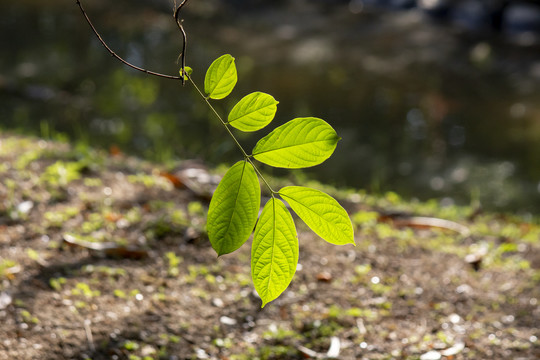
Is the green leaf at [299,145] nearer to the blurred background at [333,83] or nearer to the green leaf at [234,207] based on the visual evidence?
the green leaf at [234,207]

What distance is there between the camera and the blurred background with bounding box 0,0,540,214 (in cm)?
454

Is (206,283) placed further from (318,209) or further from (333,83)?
(333,83)

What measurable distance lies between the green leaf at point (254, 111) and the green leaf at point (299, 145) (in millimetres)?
39

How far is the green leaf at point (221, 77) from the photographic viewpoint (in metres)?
0.95

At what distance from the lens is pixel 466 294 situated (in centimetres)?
239

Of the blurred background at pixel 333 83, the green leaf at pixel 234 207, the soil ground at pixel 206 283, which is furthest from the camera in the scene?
the blurred background at pixel 333 83

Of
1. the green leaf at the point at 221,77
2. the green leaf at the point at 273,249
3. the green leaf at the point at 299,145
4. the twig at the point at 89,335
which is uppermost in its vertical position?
the green leaf at the point at 221,77

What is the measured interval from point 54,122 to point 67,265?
116 inches

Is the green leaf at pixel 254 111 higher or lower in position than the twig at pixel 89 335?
higher

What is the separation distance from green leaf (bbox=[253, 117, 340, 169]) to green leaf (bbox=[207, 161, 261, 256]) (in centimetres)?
4

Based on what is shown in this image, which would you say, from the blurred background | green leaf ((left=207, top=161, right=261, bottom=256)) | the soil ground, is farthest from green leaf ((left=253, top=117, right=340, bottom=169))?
the blurred background

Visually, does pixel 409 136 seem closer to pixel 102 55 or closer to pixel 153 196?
pixel 153 196

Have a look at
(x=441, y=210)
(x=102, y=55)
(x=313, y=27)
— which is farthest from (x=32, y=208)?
(x=313, y=27)

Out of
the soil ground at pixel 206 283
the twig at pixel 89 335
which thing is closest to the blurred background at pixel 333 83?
the soil ground at pixel 206 283
